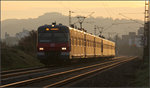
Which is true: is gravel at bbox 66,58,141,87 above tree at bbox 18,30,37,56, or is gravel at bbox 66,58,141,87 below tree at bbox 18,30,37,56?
below

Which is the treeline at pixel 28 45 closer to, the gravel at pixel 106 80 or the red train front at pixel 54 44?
the red train front at pixel 54 44

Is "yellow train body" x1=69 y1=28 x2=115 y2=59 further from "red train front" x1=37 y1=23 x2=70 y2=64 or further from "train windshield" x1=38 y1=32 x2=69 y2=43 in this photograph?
"train windshield" x1=38 y1=32 x2=69 y2=43

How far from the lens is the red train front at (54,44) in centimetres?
2738

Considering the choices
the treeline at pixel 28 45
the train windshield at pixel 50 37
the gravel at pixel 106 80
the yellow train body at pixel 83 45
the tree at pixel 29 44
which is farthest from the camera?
the tree at pixel 29 44

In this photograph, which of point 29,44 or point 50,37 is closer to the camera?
point 50,37

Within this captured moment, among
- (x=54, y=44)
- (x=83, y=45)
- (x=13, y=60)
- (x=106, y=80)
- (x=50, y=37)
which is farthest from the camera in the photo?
(x=83, y=45)

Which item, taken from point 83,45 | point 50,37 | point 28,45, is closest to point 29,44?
point 28,45

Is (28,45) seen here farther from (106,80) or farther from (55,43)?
(106,80)

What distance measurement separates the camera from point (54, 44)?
90.6ft

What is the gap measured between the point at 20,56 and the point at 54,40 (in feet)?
27.4

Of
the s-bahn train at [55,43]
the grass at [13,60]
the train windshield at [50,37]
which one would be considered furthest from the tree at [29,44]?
the train windshield at [50,37]

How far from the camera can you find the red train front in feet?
89.8

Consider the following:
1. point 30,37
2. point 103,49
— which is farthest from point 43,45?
point 103,49

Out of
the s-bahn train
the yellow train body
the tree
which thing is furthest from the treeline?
the s-bahn train
